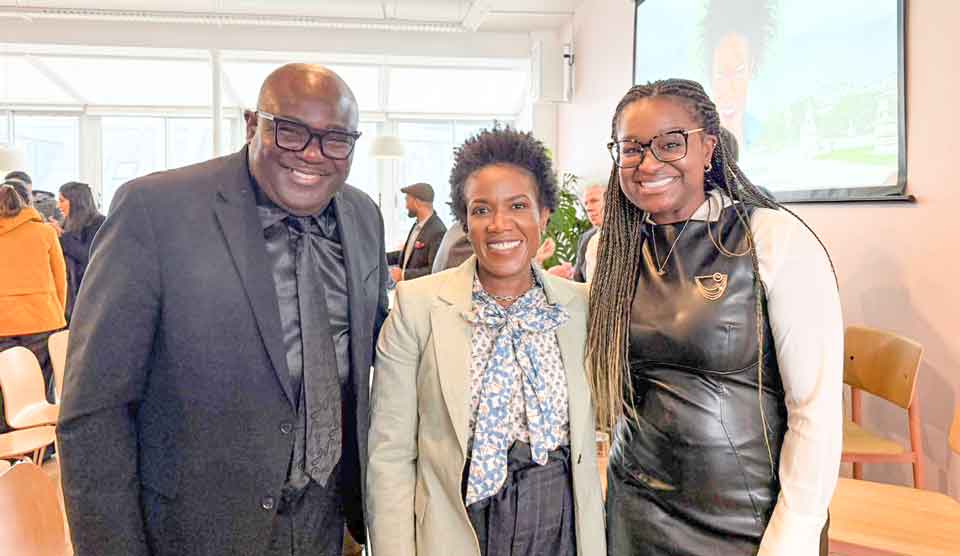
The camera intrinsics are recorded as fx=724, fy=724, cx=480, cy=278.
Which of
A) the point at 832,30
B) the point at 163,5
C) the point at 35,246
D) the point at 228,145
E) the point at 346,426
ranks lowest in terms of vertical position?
the point at 346,426

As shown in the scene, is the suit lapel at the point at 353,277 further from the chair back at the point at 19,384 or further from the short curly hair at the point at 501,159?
the chair back at the point at 19,384

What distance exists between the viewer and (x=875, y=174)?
2.84 meters

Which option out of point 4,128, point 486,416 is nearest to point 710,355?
point 486,416

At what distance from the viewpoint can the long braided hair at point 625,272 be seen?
1558 millimetres

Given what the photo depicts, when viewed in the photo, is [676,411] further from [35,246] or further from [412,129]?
[412,129]

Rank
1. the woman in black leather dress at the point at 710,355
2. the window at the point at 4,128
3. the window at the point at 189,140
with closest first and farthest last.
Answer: the woman in black leather dress at the point at 710,355
the window at the point at 4,128
the window at the point at 189,140

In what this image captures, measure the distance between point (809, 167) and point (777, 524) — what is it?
90.0 inches

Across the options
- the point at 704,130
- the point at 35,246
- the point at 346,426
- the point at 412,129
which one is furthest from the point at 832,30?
the point at 412,129

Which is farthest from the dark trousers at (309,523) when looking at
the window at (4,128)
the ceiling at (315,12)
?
the window at (4,128)

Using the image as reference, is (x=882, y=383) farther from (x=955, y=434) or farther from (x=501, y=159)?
(x=501, y=159)

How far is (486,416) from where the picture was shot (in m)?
1.53

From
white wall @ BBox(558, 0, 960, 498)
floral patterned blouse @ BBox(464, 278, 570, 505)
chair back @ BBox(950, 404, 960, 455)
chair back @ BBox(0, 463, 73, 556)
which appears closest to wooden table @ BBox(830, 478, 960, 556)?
chair back @ BBox(950, 404, 960, 455)

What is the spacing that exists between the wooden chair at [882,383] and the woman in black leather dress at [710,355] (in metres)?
1.36

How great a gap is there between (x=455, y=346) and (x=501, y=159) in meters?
0.45
